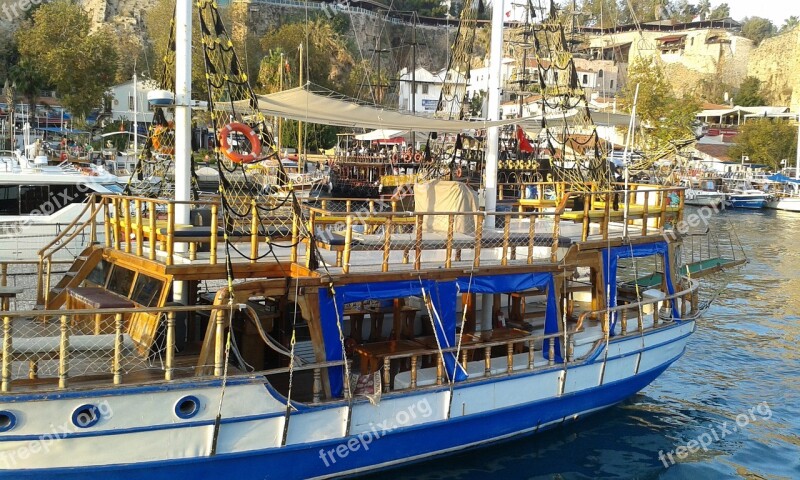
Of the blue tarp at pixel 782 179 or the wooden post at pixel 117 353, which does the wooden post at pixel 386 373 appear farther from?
the blue tarp at pixel 782 179

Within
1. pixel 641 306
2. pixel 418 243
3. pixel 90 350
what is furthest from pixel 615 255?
pixel 90 350

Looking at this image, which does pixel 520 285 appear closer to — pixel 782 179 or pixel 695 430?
pixel 695 430

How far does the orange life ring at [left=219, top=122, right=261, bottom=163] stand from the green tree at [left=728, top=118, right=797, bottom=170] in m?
67.0

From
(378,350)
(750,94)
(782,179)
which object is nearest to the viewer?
(378,350)

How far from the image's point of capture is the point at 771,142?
6594 cm

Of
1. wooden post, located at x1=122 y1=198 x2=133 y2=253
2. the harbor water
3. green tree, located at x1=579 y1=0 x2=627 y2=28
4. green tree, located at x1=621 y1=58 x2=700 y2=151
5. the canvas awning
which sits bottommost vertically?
the harbor water

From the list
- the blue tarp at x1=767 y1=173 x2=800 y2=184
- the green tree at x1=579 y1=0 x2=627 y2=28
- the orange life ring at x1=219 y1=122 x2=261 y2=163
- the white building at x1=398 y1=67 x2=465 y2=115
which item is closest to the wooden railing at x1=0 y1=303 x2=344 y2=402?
the orange life ring at x1=219 y1=122 x2=261 y2=163

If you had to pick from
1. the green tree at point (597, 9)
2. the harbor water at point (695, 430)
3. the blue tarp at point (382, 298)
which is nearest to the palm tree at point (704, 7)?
the green tree at point (597, 9)

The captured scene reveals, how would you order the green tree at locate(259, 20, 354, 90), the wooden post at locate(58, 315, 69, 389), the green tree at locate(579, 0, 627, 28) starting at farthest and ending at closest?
the green tree at locate(259, 20, 354, 90) < the green tree at locate(579, 0, 627, 28) < the wooden post at locate(58, 315, 69, 389)

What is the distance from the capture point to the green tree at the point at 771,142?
66.1 meters

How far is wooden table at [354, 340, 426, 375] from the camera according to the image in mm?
9531

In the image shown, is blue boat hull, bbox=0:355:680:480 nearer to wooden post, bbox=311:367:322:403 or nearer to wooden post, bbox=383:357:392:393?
wooden post, bbox=311:367:322:403

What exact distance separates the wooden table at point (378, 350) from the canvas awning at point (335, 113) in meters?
3.29

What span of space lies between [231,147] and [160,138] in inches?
122
